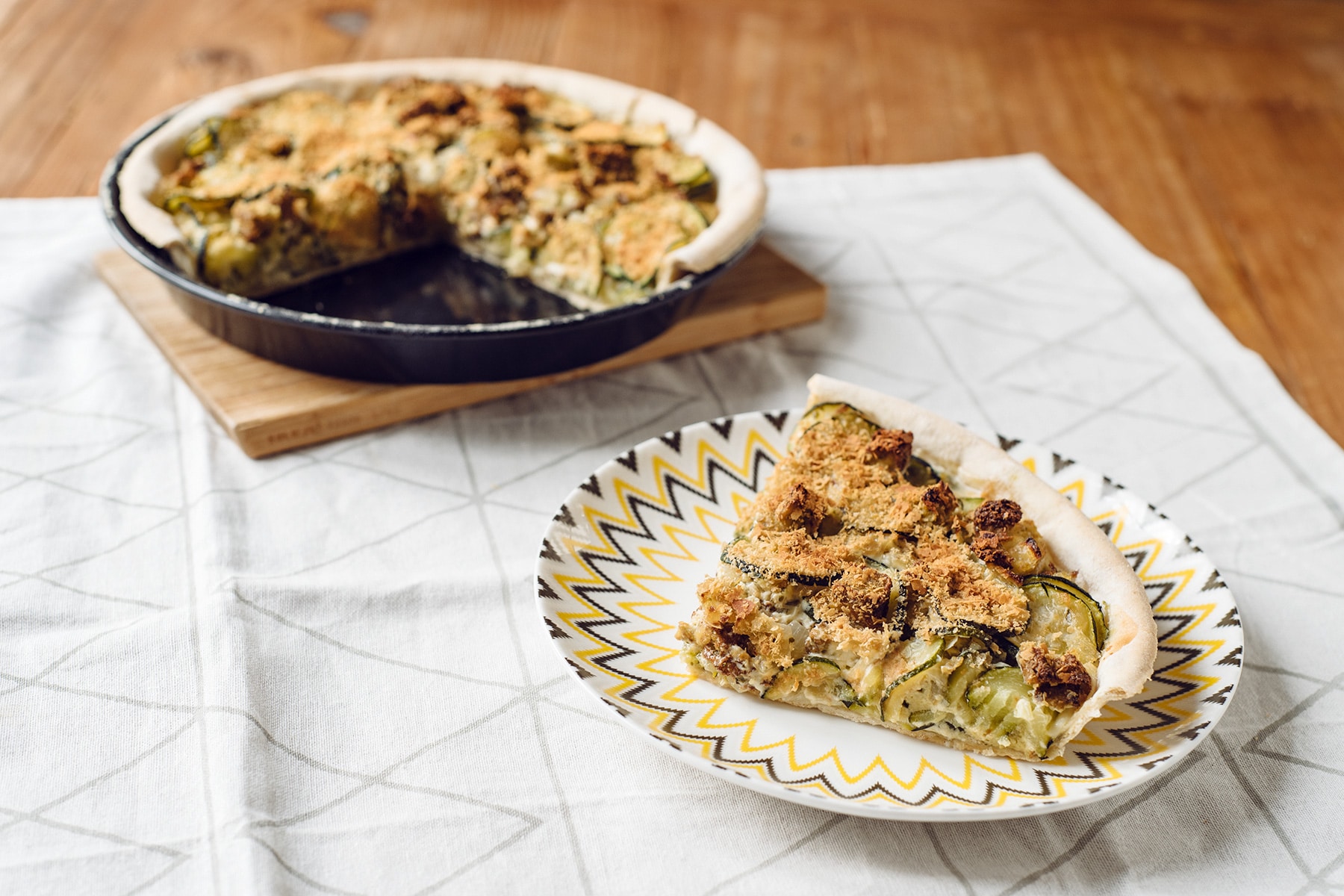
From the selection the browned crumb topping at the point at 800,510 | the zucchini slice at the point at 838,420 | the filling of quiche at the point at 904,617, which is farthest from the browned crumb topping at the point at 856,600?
the zucchini slice at the point at 838,420

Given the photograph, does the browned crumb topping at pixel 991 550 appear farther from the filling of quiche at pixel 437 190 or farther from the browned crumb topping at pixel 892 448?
the filling of quiche at pixel 437 190

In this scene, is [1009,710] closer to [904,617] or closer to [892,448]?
[904,617]

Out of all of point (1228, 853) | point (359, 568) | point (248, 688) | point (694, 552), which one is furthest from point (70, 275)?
point (1228, 853)

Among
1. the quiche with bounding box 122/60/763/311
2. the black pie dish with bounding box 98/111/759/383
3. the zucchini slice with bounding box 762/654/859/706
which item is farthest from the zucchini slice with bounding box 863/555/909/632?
the quiche with bounding box 122/60/763/311

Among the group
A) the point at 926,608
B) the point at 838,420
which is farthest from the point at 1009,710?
the point at 838,420

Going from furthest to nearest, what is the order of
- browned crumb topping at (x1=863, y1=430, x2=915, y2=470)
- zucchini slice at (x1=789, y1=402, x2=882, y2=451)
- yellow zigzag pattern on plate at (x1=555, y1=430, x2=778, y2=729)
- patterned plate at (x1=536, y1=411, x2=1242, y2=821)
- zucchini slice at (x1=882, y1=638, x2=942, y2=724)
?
zucchini slice at (x1=789, y1=402, x2=882, y2=451), browned crumb topping at (x1=863, y1=430, x2=915, y2=470), yellow zigzag pattern on plate at (x1=555, y1=430, x2=778, y2=729), zucchini slice at (x1=882, y1=638, x2=942, y2=724), patterned plate at (x1=536, y1=411, x2=1242, y2=821)

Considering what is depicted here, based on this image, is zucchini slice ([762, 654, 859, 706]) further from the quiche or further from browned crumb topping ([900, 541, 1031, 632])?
the quiche
